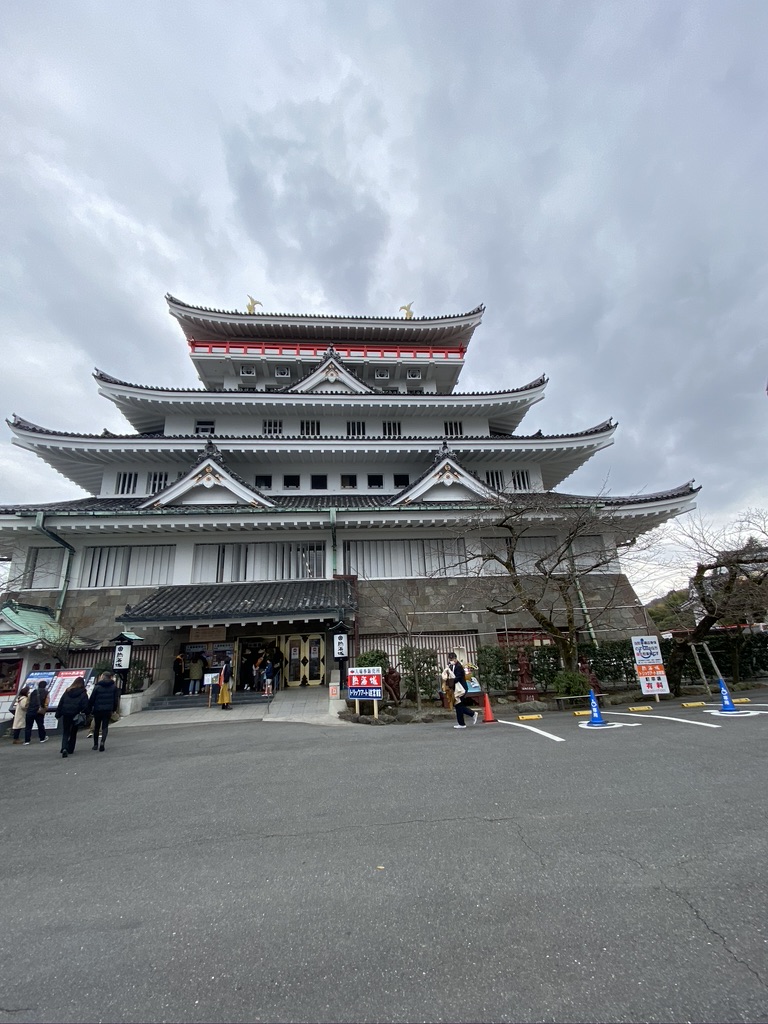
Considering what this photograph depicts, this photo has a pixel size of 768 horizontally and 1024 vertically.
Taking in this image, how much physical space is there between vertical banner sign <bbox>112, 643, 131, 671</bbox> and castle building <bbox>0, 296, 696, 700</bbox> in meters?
0.84

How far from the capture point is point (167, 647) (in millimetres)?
16406

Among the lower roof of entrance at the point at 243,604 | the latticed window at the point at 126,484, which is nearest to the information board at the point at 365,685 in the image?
the lower roof of entrance at the point at 243,604

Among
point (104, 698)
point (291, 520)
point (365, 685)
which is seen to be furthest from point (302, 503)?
point (104, 698)

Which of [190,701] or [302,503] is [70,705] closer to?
[190,701]

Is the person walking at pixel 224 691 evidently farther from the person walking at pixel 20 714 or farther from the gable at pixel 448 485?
the gable at pixel 448 485

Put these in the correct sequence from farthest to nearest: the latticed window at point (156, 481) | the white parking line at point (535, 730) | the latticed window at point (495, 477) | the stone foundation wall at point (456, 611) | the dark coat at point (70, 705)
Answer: the latticed window at point (495, 477), the latticed window at point (156, 481), the stone foundation wall at point (456, 611), the dark coat at point (70, 705), the white parking line at point (535, 730)

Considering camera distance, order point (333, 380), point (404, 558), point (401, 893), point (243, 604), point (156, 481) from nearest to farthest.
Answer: point (401, 893)
point (243, 604)
point (404, 558)
point (156, 481)
point (333, 380)

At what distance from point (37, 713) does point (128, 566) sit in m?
7.02

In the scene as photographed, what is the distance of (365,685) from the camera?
40.4 ft

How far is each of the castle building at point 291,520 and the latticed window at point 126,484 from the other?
63mm

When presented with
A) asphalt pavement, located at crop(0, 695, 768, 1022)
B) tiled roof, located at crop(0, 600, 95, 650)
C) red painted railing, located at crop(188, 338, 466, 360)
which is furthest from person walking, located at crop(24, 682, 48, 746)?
red painted railing, located at crop(188, 338, 466, 360)

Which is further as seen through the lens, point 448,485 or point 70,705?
point 448,485

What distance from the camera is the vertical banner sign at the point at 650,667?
12969mm

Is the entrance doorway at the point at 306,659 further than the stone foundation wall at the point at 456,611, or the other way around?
the entrance doorway at the point at 306,659
